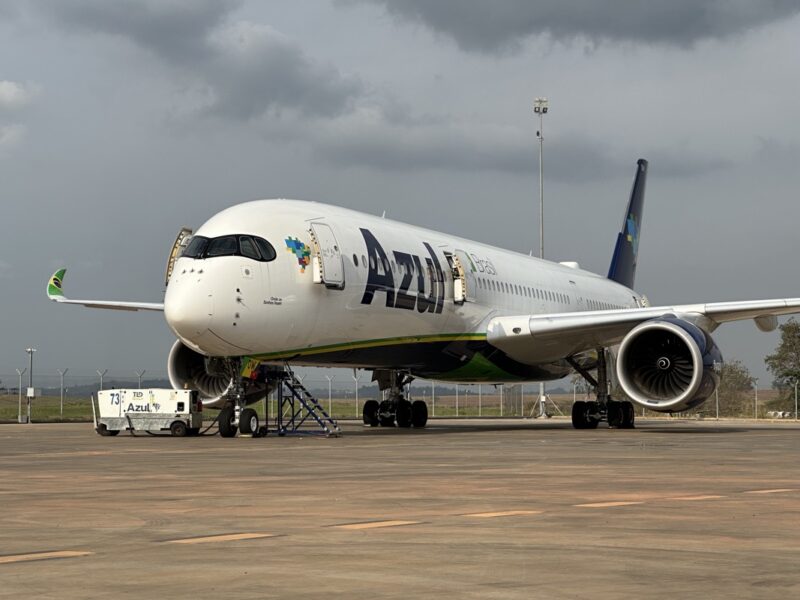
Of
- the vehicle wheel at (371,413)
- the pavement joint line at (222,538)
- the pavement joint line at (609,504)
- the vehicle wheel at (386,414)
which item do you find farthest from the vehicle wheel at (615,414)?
the pavement joint line at (222,538)

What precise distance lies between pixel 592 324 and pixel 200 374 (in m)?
8.89

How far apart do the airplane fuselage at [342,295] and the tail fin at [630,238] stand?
1187cm

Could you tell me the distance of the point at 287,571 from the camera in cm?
557

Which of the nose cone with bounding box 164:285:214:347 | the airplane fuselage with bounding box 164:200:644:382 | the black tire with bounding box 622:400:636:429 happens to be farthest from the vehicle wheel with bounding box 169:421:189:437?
the black tire with bounding box 622:400:636:429

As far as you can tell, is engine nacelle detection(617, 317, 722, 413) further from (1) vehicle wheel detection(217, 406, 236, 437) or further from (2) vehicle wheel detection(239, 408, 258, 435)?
(1) vehicle wheel detection(217, 406, 236, 437)

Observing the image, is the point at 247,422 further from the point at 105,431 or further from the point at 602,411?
the point at 602,411

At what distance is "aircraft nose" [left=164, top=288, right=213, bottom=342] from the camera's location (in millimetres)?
20734

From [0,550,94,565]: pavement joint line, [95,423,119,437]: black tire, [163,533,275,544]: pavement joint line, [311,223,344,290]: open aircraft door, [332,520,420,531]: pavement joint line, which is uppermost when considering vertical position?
[311,223,344,290]: open aircraft door

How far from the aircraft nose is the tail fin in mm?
22650

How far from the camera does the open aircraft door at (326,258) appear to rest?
2203 cm

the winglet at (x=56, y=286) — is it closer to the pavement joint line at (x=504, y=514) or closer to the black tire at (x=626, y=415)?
the black tire at (x=626, y=415)

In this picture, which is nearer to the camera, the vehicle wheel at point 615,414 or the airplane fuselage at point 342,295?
the airplane fuselage at point 342,295

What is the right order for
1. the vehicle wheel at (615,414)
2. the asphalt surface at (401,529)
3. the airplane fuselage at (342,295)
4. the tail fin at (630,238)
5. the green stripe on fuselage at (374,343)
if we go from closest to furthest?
the asphalt surface at (401,529) → the airplane fuselage at (342,295) → the green stripe on fuselage at (374,343) → the vehicle wheel at (615,414) → the tail fin at (630,238)

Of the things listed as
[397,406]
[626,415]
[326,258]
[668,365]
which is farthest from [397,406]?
[326,258]
